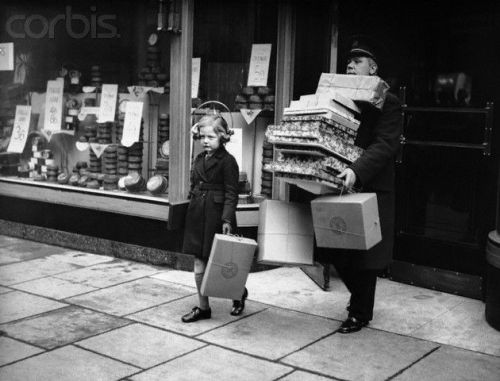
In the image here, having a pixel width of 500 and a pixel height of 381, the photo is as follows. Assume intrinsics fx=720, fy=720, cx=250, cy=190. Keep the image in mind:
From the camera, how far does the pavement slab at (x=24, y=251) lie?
7.55 meters

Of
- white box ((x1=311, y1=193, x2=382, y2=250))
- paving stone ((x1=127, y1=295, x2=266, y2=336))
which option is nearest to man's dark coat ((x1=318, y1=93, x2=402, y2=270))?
white box ((x1=311, y1=193, x2=382, y2=250))

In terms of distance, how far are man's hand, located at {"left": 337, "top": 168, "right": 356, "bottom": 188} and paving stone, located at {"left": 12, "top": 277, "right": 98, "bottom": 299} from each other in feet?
8.87

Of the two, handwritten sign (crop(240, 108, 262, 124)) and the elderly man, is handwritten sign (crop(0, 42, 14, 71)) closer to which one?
handwritten sign (crop(240, 108, 262, 124))

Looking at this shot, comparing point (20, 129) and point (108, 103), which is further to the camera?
point (20, 129)

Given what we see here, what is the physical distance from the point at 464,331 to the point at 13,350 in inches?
127

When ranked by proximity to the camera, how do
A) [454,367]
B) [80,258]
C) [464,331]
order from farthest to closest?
[80,258] < [464,331] < [454,367]

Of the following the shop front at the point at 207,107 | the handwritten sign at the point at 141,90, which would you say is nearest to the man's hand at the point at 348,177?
the shop front at the point at 207,107

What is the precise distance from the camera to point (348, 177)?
15.8 ft

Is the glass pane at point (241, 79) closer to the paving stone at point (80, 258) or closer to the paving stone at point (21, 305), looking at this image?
the paving stone at point (80, 258)

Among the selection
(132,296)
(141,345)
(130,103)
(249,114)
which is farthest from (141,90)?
(141,345)

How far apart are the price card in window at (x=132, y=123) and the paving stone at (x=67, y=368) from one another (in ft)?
11.2

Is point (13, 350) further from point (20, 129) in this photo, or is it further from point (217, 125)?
point (20, 129)

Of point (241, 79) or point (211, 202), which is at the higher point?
point (241, 79)

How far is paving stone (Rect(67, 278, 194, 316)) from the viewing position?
5824 mm
